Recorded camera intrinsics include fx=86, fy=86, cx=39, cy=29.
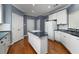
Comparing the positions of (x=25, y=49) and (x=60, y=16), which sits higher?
(x=60, y=16)

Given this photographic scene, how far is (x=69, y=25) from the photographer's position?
153 cm

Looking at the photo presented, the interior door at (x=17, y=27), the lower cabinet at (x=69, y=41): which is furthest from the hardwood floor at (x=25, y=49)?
the lower cabinet at (x=69, y=41)

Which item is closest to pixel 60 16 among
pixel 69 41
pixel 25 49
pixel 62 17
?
pixel 62 17

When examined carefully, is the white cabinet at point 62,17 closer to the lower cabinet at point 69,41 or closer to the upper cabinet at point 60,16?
the upper cabinet at point 60,16

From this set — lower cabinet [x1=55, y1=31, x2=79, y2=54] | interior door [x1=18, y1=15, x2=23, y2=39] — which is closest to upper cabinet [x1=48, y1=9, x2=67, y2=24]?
lower cabinet [x1=55, y1=31, x2=79, y2=54]

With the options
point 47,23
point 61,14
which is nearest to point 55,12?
point 61,14

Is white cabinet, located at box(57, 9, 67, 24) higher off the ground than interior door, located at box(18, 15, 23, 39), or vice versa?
white cabinet, located at box(57, 9, 67, 24)

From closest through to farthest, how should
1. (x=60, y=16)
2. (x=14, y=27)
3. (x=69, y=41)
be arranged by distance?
(x=14, y=27)
(x=60, y=16)
(x=69, y=41)

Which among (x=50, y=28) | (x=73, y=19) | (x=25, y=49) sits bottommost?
(x=25, y=49)

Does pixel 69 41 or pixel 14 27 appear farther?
pixel 69 41

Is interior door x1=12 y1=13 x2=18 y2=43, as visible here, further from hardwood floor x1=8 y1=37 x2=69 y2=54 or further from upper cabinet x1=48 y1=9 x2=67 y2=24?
upper cabinet x1=48 y1=9 x2=67 y2=24

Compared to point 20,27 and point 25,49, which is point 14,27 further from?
point 25,49
